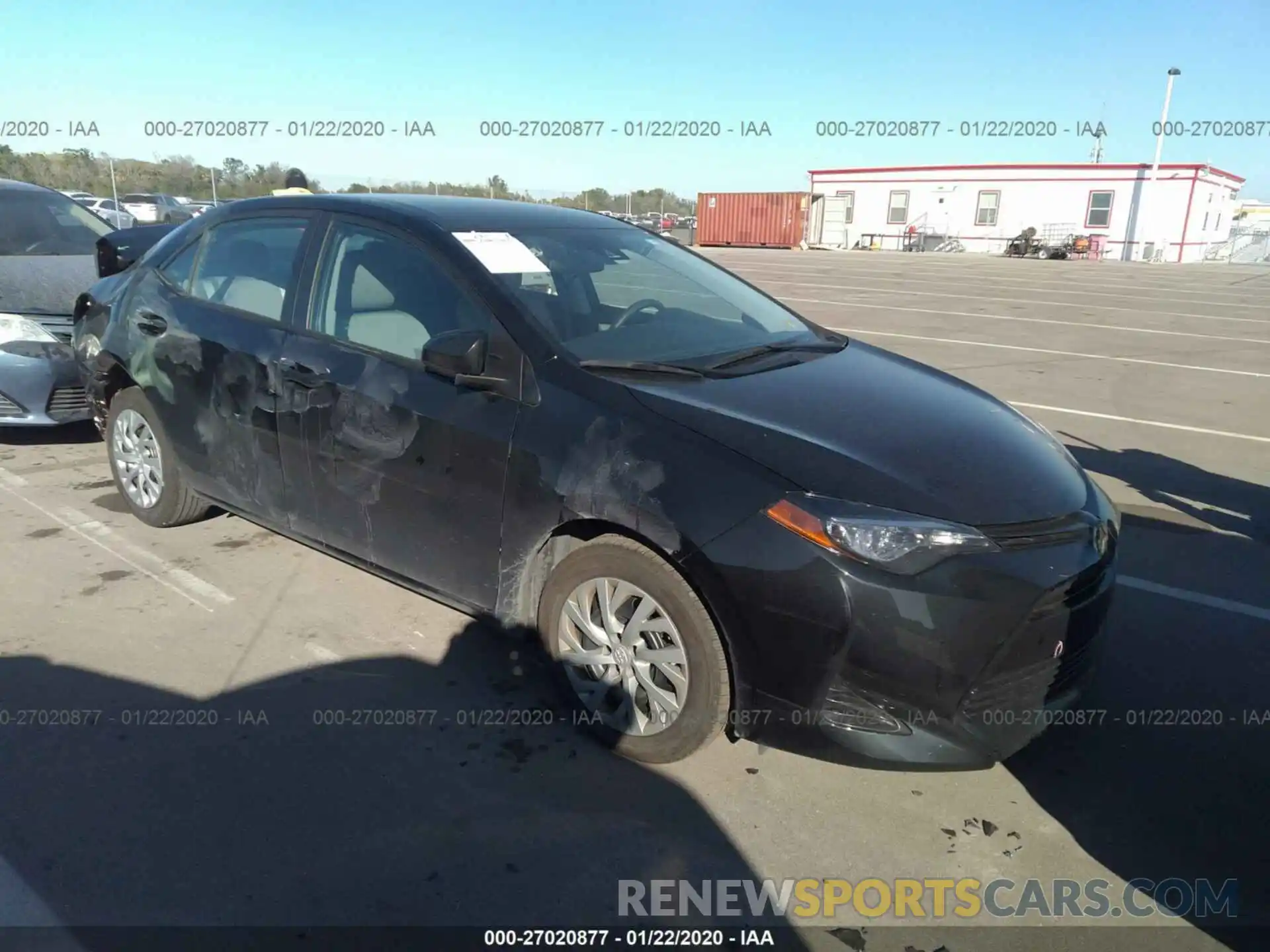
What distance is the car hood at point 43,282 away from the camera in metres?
6.01

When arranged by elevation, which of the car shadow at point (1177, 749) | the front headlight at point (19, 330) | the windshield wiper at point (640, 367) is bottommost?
the car shadow at point (1177, 749)

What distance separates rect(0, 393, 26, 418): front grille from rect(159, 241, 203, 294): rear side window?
6.72 ft

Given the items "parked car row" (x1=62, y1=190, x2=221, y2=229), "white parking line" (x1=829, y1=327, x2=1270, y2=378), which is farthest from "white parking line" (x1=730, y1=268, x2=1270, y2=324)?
"parked car row" (x1=62, y1=190, x2=221, y2=229)

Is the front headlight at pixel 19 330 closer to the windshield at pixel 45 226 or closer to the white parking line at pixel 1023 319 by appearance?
the windshield at pixel 45 226

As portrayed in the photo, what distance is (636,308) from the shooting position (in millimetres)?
3711

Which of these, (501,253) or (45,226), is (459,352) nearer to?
(501,253)

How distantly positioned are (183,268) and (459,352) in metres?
2.23

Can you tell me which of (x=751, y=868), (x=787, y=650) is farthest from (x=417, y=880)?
(x=787, y=650)

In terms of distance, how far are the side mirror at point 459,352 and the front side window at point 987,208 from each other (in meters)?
49.8

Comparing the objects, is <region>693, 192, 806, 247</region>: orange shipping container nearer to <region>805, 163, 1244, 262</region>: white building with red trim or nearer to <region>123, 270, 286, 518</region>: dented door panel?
<region>805, 163, 1244, 262</region>: white building with red trim

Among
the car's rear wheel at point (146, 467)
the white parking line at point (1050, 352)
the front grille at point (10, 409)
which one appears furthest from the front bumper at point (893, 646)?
the white parking line at point (1050, 352)

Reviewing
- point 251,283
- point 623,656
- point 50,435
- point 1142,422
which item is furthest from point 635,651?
point 1142,422

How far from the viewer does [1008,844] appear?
2.69 meters

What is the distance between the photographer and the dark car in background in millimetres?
5754
